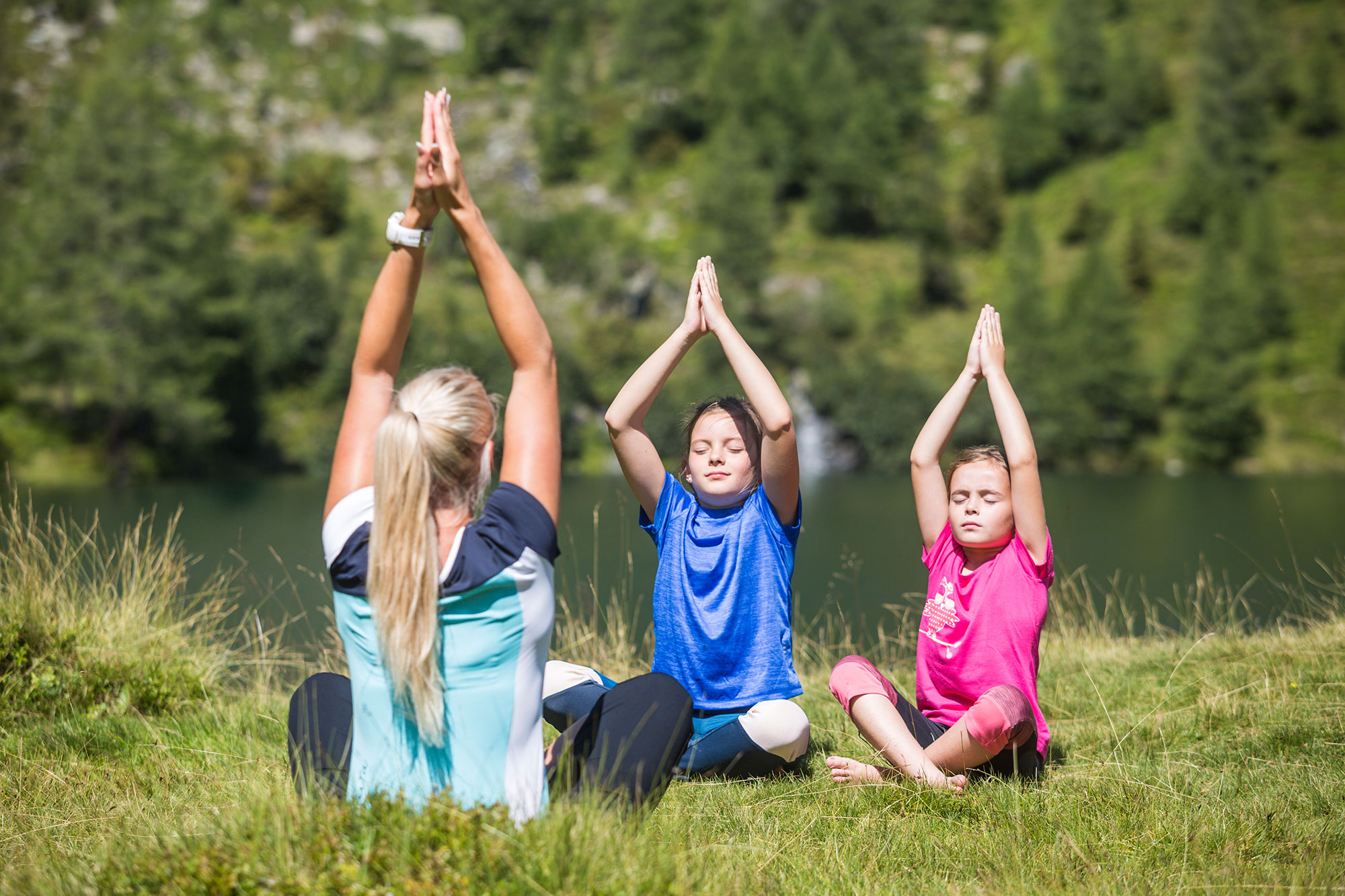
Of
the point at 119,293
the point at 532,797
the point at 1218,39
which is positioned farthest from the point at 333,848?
the point at 1218,39

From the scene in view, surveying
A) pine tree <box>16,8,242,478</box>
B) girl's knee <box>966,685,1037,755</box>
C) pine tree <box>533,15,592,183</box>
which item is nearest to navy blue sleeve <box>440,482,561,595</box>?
girl's knee <box>966,685,1037,755</box>

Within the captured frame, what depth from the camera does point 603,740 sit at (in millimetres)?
2092

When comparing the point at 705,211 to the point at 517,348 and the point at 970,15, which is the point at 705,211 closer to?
the point at 970,15

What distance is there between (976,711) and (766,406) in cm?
104

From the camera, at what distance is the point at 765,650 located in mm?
2674

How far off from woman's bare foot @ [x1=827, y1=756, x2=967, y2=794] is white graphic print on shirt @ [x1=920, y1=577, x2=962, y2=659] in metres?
0.38

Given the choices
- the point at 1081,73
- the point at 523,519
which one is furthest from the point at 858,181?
the point at 523,519

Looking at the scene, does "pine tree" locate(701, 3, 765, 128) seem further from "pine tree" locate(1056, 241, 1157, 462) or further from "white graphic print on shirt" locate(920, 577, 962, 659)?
"white graphic print on shirt" locate(920, 577, 962, 659)

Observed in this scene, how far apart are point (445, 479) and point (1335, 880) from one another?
2.12m

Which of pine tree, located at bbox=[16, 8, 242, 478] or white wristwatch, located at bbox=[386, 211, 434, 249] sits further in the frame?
pine tree, located at bbox=[16, 8, 242, 478]

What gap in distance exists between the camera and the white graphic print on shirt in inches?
108

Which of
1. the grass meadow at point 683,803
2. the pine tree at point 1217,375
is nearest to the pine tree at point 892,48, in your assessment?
the pine tree at point 1217,375

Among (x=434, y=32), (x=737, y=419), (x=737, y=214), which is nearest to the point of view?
(x=737, y=419)

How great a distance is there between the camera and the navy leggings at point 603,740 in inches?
78.9
